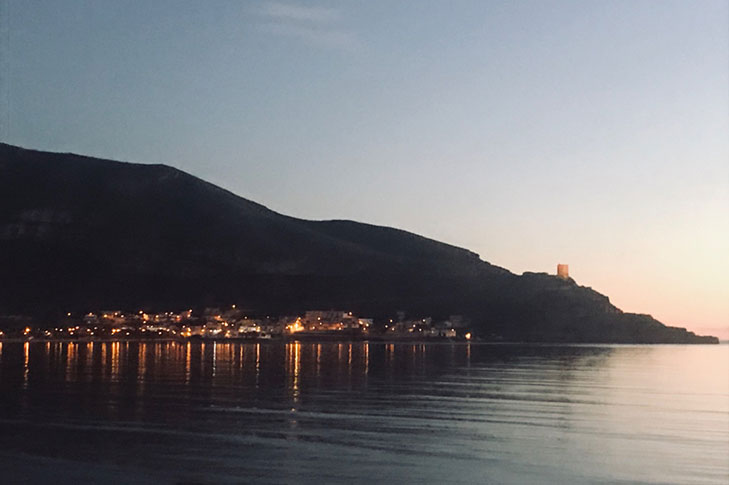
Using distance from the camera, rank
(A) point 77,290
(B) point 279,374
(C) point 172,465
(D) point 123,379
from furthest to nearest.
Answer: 1. (A) point 77,290
2. (B) point 279,374
3. (D) point 123,379
4. (C) point 172,465

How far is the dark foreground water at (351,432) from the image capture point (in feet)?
61.5

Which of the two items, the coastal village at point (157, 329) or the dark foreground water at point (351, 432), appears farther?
the coastal village at point (157, 329)

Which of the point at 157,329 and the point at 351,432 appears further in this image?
the point at 157,329

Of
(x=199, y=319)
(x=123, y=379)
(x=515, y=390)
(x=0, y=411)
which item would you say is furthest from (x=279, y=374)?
(x=199, y=319)

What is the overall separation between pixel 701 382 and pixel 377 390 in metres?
24.6

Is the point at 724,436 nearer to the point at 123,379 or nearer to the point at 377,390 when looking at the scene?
the point at 377,390

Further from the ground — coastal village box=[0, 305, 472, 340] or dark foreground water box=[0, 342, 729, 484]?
dark foreground water box=[0, 342, 729, 484]

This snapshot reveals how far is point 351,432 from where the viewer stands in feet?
80.4

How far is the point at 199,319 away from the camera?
196 metres

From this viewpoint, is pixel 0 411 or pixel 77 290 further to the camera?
pixel 77 290

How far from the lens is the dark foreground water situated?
61.5 feet

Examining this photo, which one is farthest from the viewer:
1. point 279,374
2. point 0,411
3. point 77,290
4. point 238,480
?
point 77,290

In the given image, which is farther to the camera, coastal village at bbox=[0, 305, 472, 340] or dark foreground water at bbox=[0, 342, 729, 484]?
coastal village at bbox=[0, 305, 472, 340]

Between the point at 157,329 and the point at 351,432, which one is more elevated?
the point at 351,432
